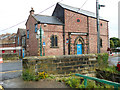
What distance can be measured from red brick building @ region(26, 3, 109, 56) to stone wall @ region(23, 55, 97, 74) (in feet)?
33.8

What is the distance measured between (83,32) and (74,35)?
6.51 ft

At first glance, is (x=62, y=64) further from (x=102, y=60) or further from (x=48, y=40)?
(x=48, y=40)

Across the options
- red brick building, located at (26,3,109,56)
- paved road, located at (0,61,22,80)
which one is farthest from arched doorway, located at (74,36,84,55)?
paved road, located at (0,61,22,80)

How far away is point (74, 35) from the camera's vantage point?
1889 cm

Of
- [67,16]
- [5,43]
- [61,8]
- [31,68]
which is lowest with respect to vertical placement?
[31,68]

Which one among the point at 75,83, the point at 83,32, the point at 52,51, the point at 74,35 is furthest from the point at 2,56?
the point at 75,83

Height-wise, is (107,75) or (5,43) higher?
(5,43)

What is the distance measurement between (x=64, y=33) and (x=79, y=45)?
3694 mm

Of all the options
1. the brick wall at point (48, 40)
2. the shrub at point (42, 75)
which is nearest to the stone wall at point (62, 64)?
the shrub at point (42, 75)

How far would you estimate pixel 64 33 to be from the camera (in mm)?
18047

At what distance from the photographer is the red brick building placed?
1709 cm

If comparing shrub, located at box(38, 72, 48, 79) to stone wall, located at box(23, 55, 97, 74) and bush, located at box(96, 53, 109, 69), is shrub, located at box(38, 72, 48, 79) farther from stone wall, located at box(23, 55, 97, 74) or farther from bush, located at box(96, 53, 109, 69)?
bush, located at box(96, 53, 109, 69)

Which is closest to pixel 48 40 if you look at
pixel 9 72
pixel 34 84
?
pixel 9 72

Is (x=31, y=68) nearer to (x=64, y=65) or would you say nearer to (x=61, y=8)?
(x=64, y=65)
